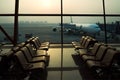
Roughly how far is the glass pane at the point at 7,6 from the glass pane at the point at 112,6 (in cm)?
359

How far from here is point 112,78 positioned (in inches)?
206

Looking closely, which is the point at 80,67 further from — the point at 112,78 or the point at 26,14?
the point at 26,14

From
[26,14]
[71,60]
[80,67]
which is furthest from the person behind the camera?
[26,14]

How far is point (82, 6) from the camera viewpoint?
10.2 meters

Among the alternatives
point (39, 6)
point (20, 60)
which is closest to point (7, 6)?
point (39, 6)

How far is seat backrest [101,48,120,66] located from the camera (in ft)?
16.0

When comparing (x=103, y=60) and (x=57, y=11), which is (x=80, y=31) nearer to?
(x=57, y=11)

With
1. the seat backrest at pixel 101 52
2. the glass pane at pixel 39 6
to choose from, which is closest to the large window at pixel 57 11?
the glass pane at pixel 39 6

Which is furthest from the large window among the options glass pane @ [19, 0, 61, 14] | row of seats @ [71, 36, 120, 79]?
row of seats @ [71, 36, 120, 79]

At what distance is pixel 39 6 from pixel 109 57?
5580 millimetres

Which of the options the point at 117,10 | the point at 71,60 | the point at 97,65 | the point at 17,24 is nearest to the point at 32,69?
the point at 97,65

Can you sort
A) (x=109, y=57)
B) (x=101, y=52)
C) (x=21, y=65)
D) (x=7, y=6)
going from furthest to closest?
1. (x=7, y=6)
2. (x=101, y=52)
3. (x=109, y=57)
4. (x=21, y=65)

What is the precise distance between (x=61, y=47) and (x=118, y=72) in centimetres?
497

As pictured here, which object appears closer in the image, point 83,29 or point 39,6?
point 39,6
